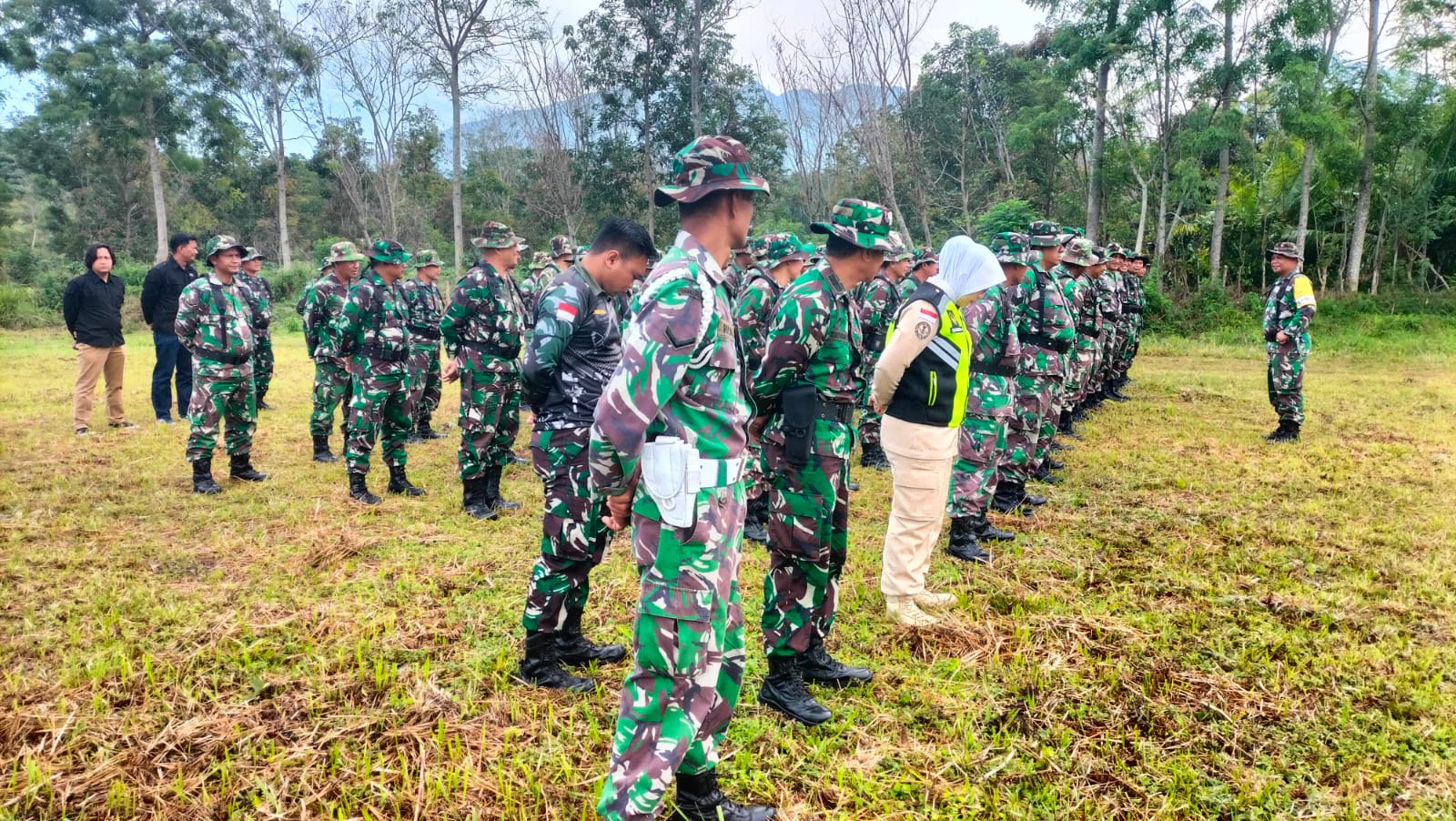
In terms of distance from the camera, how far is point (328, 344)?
7.27 m

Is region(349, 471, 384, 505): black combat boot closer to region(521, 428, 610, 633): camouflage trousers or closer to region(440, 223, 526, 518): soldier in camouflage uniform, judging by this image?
region(440, 223, 526, 518): soldier in camouflage uniform

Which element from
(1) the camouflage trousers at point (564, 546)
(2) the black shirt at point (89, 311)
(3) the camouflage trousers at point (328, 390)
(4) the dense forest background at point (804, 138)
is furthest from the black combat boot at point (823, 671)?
(4) the dense forest background at point (804, 138)

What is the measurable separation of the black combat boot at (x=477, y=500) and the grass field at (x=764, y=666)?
14 centimetres

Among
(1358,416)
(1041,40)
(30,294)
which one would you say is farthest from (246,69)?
(1358,416)

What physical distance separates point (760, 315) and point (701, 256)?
6.52ft

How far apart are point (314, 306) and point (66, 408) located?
17.0ft

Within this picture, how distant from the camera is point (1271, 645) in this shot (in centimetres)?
361

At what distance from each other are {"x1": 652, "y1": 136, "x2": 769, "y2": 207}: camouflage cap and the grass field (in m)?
2.01

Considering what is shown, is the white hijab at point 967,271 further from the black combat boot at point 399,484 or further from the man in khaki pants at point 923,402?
the black combat boot at point 399,484

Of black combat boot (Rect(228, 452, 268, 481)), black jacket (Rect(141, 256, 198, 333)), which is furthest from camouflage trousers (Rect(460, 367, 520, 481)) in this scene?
black jacket (Rect(141, 256, 198, 333))

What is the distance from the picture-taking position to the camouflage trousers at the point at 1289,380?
7938 mm

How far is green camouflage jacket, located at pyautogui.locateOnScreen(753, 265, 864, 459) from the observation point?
9.94 feet

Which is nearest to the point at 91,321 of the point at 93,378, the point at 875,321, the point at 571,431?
the point at 93,378

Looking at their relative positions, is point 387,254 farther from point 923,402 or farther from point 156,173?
point 156,173
